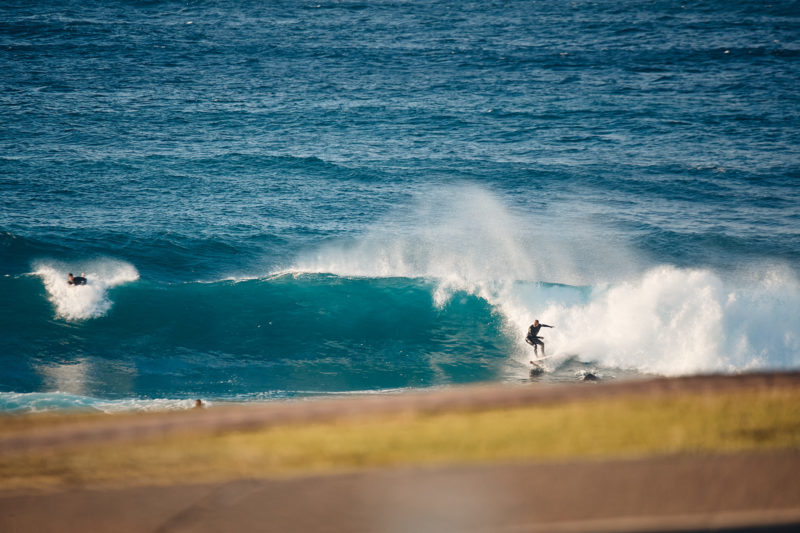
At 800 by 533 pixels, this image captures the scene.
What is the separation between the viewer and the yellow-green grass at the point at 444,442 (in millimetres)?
4414

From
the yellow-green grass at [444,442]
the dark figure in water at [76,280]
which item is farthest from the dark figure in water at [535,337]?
the dark figure in water at [76,280]

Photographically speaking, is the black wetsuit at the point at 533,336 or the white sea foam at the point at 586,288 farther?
the white sea foam at the point at 586,288

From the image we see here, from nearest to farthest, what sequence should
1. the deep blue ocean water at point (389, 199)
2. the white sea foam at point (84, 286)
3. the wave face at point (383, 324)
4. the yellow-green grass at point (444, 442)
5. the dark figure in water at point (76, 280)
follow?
1. the yellow-green grass at point (444, 442)
2. the wave face at point (383, 324)
3. the deep blue ocean water at point (389, 199)
4. the white sea foam at point (84, 286)
5. the dark figure in water at point (76, 280)

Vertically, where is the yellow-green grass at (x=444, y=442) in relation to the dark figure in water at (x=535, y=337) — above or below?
above

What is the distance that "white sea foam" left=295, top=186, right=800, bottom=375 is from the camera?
19.6 m

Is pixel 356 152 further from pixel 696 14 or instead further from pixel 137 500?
pixel 696 14

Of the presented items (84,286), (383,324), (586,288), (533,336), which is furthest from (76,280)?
(586,288)

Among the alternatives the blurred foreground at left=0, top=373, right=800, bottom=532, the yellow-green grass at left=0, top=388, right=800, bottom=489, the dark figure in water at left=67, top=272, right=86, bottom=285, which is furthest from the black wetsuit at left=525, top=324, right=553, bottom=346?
the dark figure in water at left=67, top=272, right=86, bottom=285

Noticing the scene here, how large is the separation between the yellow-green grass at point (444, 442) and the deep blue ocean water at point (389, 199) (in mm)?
13093

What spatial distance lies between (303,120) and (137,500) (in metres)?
37.8

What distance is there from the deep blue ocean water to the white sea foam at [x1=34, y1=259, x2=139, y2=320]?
0.11 metres

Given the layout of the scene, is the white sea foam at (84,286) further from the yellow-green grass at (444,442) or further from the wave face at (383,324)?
the yellow-green grass at (444,442)

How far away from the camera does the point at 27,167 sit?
3250 cm

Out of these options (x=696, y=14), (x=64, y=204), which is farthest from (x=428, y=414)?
(x=696, y=14)
